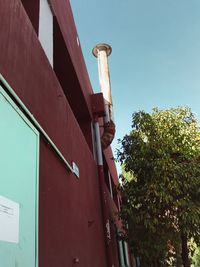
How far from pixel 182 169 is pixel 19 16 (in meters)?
5.98

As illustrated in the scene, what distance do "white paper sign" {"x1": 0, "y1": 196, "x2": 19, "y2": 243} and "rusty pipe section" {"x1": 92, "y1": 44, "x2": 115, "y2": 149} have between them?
7.42m

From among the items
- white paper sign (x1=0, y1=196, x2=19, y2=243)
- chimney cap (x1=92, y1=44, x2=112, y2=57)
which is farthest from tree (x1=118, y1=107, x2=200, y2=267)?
white paper sign (x1=0, y1=196, x2=19, y2=243)

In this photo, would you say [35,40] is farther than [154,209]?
No

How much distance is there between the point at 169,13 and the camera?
9781 millimetres

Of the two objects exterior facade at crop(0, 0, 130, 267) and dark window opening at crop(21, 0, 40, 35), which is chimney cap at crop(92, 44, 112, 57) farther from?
dark window opening at crop(21, 0, 40, 35)

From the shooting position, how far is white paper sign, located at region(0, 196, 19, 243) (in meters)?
2.39

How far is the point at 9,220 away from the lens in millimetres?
2490

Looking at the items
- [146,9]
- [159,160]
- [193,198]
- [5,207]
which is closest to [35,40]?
[5,207]

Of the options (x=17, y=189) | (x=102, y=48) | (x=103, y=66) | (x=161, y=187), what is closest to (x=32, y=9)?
(x=17, y=189)

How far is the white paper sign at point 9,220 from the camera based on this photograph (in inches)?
94.0

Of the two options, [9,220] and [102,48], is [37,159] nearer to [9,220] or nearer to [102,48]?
[9,220]

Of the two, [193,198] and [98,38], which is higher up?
[98,38]

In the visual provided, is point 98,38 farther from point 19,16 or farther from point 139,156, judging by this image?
point 19,16

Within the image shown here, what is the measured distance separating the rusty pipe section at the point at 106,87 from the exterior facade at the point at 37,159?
3916 millimetres
